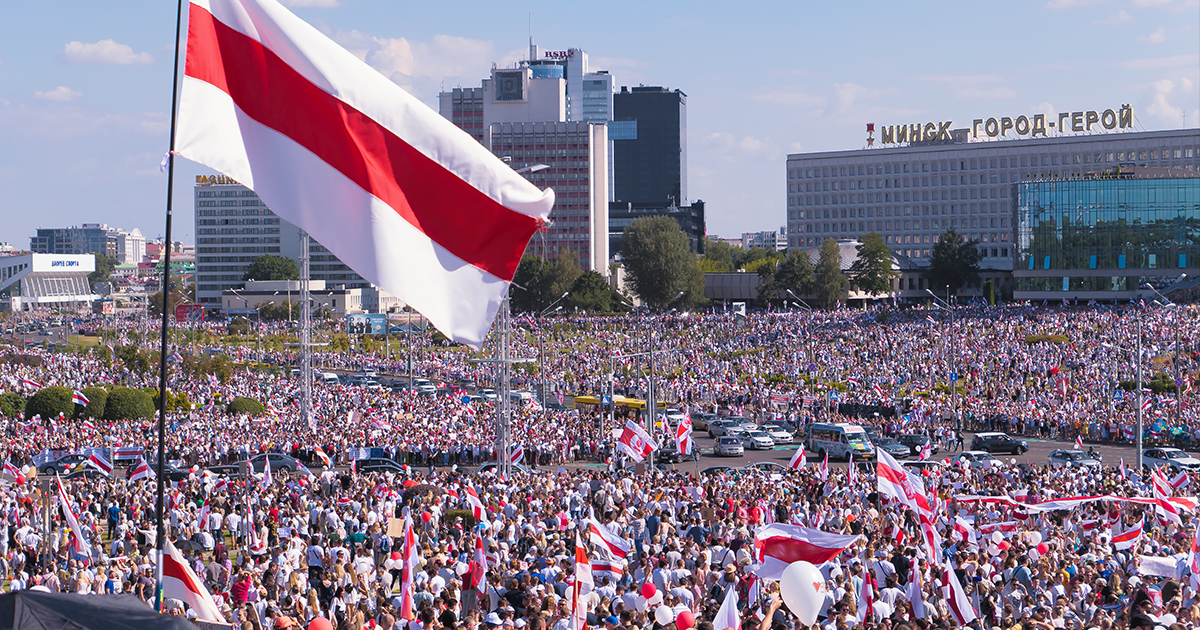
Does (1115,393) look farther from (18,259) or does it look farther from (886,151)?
(18,259)

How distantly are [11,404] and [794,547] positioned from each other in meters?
37.9

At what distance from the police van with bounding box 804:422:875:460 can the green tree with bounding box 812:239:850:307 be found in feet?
204

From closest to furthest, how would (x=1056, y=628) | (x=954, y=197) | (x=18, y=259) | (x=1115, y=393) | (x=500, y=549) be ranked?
(x=1056, y=628)
(x=500, y=549)
(x=1115, y=393)
(x=954, y=197)
(x=18, y=259)

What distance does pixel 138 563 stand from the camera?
16.6 metres

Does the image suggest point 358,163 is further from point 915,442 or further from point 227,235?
point 227,235

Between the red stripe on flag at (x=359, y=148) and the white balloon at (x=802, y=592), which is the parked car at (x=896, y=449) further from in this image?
the red stripe on flag at (x=359, y=148)

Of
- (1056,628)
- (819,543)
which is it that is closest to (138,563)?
(819,543)

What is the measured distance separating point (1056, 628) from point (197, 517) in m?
14.9

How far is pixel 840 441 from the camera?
36125 mm

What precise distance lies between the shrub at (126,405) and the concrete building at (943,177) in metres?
91.5

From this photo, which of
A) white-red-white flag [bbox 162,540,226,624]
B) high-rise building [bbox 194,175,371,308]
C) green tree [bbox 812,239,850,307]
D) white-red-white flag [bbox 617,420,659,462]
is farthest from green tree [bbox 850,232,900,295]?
white-red-white flag [bbox 162,540,226,624]

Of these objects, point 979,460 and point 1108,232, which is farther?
point 1108,232

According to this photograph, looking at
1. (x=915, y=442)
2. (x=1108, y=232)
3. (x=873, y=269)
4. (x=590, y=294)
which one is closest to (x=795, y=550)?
(x=915, y=442)

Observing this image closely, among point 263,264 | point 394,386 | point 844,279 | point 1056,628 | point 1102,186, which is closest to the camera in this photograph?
point 1056,628
